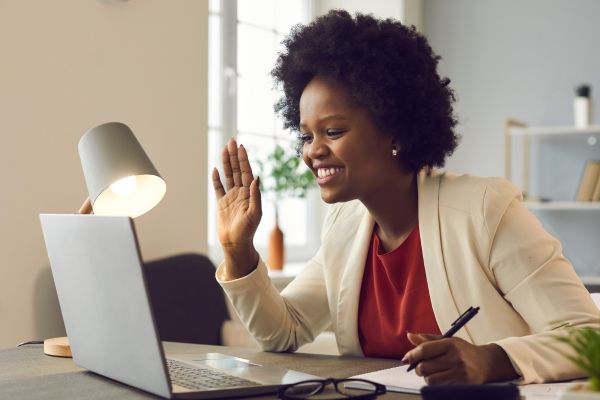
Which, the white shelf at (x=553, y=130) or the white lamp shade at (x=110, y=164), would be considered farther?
the white shelf at (x=553, y=130)

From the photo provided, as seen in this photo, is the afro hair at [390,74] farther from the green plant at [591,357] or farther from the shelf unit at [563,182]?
the shelf unit at [563,182]

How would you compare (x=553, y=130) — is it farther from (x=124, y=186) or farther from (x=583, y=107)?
(x=124, y=186)

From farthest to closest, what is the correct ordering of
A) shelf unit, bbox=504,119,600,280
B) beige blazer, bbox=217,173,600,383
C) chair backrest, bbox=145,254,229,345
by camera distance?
shelf unit, bbox=504,119,600,280 → chair backrest, bbox=145,254,229,345 → beige blazer, bbox=217,173,600,383

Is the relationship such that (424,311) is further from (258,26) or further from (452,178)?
(258,26)

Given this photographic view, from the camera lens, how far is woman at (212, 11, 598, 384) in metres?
1.50

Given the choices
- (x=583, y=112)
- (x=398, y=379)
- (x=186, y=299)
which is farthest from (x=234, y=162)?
(x=583, y=112)

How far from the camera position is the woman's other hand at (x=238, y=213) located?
5.17 ft

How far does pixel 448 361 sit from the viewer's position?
3.70 feet

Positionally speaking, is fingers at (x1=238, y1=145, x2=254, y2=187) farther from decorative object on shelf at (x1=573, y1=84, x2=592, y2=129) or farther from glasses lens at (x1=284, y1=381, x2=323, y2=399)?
decorative object on shelf at (x1=573, y1=84, x2=592, y2=129)

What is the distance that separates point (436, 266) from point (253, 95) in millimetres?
2494

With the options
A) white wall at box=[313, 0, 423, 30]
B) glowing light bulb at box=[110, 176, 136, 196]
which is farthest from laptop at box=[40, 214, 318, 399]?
white wall at box=[313, 0, 423, 30]

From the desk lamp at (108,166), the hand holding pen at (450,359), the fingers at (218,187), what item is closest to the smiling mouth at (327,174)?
the fingers at (218,187)

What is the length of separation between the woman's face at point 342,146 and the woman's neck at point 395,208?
0.02 meters

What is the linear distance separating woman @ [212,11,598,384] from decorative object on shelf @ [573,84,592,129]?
255 centimetres
